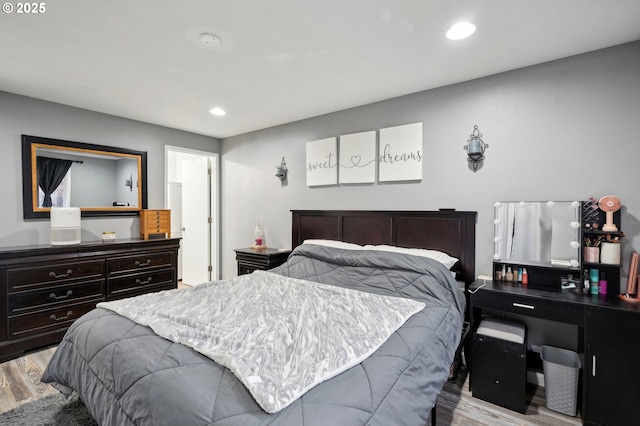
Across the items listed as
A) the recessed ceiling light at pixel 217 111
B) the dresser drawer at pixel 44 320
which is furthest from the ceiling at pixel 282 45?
the dresser drawer at pixel 44 320

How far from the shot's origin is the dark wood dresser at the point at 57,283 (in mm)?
2678

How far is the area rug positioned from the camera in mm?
1870

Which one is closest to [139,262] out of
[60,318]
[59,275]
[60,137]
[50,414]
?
[59,275]

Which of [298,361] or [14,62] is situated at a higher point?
[14,62]

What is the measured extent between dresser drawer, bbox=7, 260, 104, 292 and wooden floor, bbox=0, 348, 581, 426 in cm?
69

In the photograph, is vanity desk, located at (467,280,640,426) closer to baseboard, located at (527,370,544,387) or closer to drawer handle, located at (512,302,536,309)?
drawer handle, located at (512,302,536,309)

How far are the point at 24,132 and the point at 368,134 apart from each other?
350cm

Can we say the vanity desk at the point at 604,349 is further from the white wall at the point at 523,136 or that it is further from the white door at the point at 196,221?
the white door at the point at 196,221

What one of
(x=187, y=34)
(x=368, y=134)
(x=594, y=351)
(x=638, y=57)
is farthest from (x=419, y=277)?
(x=187, y=34)

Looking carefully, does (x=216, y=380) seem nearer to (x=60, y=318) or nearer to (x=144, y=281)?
(x=60, y=318)

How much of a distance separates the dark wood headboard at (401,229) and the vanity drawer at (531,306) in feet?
1.39

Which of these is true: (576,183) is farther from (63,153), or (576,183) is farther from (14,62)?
(63,153)

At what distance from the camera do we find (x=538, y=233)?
2354mm

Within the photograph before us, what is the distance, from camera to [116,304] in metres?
1.96
